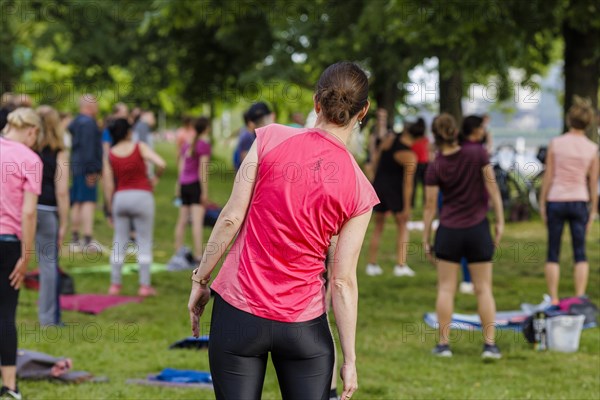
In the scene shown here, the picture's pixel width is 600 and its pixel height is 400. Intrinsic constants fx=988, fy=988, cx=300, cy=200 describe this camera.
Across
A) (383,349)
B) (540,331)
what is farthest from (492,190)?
(383,349)

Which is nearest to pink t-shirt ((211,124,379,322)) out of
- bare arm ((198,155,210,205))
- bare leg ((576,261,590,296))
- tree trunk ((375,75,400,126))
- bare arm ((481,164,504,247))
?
bare arm ((481,164,504,247))

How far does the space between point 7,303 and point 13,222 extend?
541 millimetres

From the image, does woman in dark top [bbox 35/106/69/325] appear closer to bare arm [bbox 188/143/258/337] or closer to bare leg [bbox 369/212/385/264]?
bare leg [bbox 369/212/385/264]

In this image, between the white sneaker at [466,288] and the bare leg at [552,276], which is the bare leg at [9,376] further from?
the white sneaker at [466,288]

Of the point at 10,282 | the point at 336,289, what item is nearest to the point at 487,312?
the point at 10,282

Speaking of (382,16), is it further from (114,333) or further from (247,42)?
(247,42)

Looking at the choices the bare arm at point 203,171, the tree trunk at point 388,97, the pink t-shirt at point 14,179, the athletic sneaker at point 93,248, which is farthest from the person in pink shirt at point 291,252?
the tree trunk at point 388,97

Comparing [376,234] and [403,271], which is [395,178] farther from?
[403,271]

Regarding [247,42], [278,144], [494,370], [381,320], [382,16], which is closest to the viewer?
[278,144]

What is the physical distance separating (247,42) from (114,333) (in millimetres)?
21220

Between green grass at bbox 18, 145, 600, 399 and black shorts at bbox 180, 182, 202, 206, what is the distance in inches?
37.5

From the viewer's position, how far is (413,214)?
68.1ft

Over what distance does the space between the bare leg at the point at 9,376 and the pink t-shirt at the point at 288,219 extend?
333 centimetres

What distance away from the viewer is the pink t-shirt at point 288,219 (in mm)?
3596
